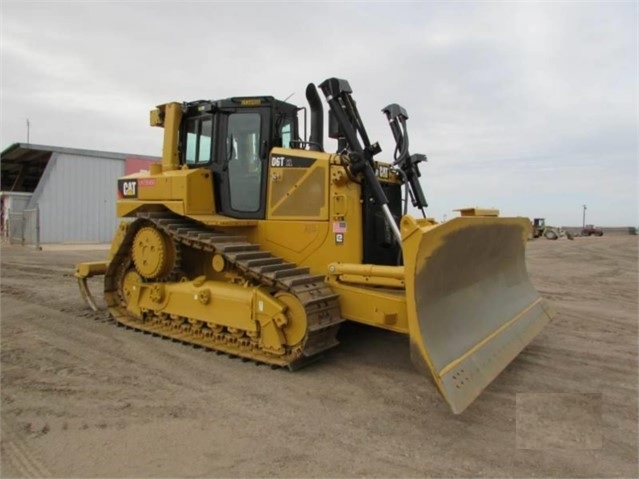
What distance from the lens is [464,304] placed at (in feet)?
16.5

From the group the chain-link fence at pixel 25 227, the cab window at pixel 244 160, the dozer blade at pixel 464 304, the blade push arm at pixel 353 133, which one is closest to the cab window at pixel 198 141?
the cab window at pixel 244 160

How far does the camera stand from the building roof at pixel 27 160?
71.7 ft

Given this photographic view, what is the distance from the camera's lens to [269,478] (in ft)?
10.3

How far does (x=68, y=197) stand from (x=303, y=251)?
1936 cm

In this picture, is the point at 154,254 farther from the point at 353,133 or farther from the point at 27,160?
the point at 27,160

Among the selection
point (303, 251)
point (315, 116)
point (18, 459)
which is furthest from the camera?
point (315, 116)

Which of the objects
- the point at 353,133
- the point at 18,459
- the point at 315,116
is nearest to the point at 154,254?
the point at 315,116

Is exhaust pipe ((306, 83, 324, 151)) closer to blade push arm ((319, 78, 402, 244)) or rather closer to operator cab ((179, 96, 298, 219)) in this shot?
operator cab ((179, 96, 298, 219))

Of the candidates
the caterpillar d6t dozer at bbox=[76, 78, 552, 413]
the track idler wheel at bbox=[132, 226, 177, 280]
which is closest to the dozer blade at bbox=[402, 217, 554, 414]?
the caterpillar d6t dozer at bbox=[76, 78, 552, 413]

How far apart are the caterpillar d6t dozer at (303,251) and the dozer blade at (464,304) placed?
0.02 metres

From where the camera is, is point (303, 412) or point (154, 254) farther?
point (154, 254)

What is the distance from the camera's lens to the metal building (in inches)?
832

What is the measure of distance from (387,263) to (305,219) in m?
1.13

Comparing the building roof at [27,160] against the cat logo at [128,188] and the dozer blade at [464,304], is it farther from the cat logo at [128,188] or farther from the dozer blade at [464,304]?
the dozer blade at [464,304]
